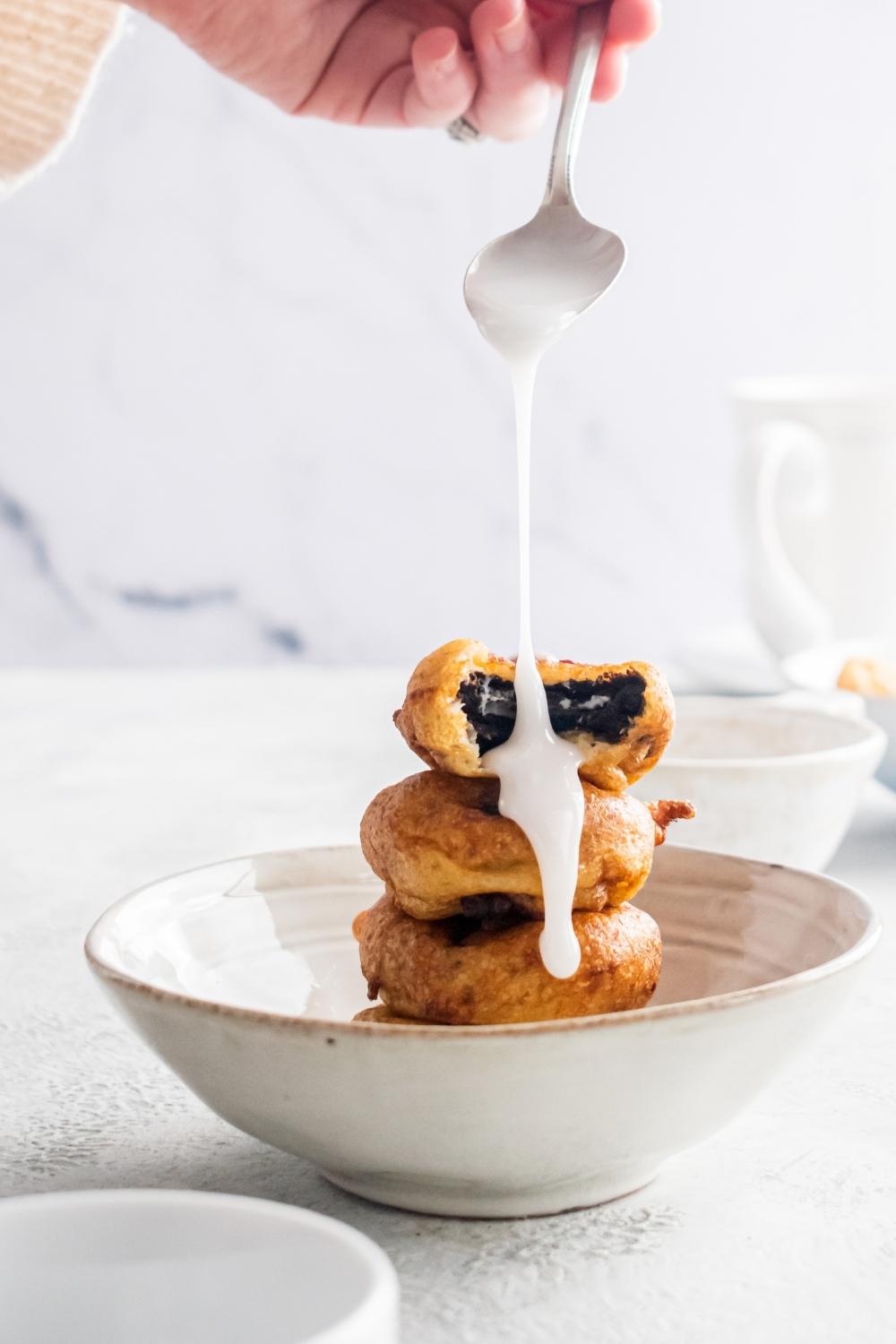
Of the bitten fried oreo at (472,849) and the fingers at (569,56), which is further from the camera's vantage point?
the fingers at (569,56)

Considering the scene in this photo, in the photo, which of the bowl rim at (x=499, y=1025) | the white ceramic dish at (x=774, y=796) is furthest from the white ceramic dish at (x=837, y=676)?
the bowl rim at (x=499, y=1025)

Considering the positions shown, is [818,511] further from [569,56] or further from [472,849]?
[472,849]

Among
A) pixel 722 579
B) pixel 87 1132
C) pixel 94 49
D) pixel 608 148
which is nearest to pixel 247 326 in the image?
pixel 608 148

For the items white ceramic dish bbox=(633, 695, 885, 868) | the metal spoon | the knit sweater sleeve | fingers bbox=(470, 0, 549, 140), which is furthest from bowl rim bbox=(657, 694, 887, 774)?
the knit sweater sleeve

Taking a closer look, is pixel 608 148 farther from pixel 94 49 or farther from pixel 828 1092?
pixel 828 1092

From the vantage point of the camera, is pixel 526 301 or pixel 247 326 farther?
pixel 247 326

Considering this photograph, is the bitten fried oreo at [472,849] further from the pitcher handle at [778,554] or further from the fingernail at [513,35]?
the pitcher handle at [778,554]
